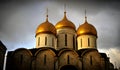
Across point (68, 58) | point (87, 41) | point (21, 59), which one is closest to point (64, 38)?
point (87, 41)

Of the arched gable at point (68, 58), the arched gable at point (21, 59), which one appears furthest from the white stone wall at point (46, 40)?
the arched gable at point (21, 59)

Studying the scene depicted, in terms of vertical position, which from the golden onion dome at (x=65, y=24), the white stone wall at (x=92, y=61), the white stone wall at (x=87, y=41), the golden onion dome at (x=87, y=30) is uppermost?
the golden onion dome at (x=65, y=24)

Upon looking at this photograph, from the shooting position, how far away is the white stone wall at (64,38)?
32.5 m

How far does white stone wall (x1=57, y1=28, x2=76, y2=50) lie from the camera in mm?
32531

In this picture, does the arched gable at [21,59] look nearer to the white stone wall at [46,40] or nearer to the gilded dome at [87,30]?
the white stone wall at [46,40]

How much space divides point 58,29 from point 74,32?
6.92 ft

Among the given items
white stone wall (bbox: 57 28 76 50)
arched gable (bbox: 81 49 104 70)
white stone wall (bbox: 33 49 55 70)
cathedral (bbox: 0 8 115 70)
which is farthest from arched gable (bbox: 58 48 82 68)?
white stone wall (bbox: 57 28 76 50)

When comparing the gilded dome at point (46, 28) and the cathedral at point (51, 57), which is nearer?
the cathedral at point (51, 57)

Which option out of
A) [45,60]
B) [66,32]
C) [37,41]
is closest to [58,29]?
[66,32]

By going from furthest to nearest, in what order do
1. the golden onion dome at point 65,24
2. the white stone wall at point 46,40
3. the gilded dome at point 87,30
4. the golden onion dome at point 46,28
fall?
the golden onion dome at point 65,24 < the gilded dome at point 87,30 < the golden onion dome at point 46,28 < the white stone wall at point 46,40

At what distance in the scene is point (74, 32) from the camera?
33844 mm

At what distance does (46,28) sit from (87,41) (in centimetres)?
530

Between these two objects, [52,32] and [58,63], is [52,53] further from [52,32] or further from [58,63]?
[52,32]

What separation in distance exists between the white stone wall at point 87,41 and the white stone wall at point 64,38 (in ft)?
3.31
